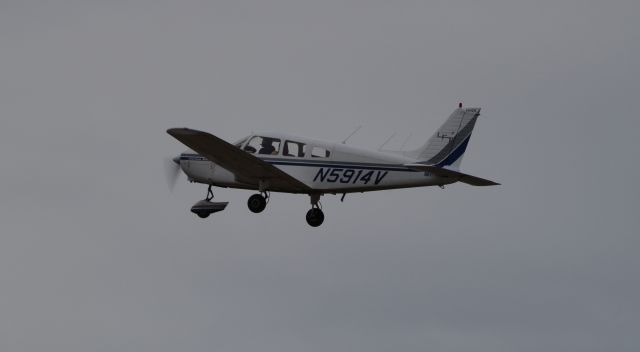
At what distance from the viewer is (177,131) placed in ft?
122

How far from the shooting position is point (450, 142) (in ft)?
125

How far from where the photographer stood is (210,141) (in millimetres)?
37781

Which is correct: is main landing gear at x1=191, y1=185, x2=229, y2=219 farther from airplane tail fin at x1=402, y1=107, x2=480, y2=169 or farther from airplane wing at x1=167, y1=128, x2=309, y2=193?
airplane tail fin at x1=402, y1=107, x2=480, y2=169

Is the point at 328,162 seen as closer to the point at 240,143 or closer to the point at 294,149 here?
the point at 294,149

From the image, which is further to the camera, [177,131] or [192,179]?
[192,179]

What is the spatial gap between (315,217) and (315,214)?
68 millimetres

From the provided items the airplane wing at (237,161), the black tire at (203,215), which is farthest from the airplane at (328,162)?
the black tire at (203,215)

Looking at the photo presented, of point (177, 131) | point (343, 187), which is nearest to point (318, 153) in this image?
point (343, 187)

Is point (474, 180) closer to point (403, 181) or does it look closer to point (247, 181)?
point (403, 181)

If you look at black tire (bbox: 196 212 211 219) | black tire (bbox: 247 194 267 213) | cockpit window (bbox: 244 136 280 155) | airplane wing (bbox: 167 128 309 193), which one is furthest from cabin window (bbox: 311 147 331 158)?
black tire (bbox: 196 212 211 219)

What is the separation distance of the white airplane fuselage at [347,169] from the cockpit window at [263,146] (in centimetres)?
9

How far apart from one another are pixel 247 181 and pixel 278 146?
108cm

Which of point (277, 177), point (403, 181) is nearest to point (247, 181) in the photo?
point (277, 177)

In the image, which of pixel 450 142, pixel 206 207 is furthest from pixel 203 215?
pixel 450 142
